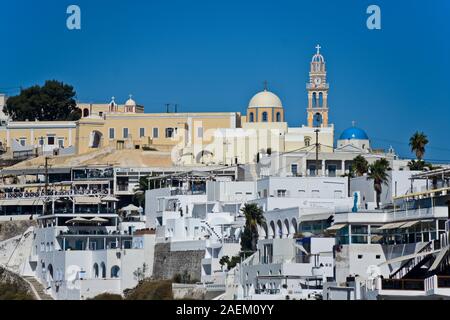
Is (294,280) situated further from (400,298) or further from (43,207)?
(43,207)

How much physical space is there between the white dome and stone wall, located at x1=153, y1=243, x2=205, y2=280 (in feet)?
81.9

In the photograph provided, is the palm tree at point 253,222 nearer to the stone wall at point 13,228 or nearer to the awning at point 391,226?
the awning at point 391,226

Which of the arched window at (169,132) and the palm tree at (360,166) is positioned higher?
the arched window at (169,132)

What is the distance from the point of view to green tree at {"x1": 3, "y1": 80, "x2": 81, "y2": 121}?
12056 cm

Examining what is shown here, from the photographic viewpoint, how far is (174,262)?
8075cm

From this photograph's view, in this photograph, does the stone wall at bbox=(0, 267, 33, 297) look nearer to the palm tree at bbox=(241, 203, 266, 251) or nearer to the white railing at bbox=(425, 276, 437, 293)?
the palm tree at bbox=(241, 203, 266, 251)

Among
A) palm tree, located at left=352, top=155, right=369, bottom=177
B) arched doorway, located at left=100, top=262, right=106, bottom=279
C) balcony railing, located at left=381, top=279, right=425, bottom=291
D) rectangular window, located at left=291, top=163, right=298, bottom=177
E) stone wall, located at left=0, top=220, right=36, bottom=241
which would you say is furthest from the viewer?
stone wall, located at left=0, top=220, right=36, bottom=241

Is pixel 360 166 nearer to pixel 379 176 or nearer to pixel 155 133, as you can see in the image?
pixel 379 176

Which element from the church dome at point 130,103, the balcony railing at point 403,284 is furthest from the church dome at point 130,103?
the balcony railing at point 403,284

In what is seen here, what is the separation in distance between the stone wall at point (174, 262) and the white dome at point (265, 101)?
2497 cm

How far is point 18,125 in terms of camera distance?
115 meters

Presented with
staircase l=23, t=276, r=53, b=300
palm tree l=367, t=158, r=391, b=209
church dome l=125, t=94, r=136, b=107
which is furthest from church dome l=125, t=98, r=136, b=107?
palm tree l=367, t=158, r=391, b=209

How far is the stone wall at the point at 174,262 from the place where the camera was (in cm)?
7862

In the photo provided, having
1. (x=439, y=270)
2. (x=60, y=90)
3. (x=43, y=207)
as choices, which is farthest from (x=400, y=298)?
(x=60, y=90)
